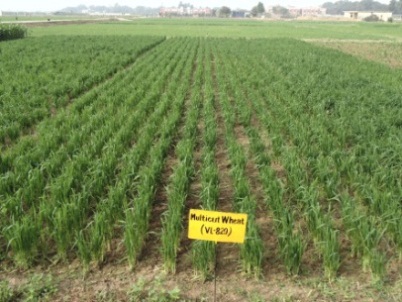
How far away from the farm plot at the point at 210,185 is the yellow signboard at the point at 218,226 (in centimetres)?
73

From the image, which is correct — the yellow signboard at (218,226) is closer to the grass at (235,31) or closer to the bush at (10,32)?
the bush at (10,32)

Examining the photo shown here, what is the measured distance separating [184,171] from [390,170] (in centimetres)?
297

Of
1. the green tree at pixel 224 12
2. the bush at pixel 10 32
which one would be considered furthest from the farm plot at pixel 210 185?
the green tree at pixel 224 12

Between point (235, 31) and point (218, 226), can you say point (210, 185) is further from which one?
point (235, 31)

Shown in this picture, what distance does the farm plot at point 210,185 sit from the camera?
414cm

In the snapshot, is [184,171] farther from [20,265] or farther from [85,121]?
[85,121]

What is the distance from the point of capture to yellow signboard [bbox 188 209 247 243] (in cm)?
324

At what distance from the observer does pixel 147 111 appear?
33.4 ft

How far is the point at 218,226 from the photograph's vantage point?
3.25 m

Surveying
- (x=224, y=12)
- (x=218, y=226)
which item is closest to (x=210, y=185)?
(x=218, y=226)

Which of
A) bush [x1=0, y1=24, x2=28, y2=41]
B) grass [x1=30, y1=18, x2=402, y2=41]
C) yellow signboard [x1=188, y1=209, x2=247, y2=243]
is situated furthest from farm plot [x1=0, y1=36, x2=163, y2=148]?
grass [x1=30, y1=18, x2=402, y2=41]

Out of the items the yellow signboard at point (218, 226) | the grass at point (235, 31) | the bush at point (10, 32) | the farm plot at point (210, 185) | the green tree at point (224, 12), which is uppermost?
the green tree at point (224, 12)

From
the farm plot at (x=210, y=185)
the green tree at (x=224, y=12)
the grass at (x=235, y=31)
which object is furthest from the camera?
the green tree at (x=224, y=12)

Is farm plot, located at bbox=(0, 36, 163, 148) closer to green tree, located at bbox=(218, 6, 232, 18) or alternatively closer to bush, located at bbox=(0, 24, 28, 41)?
bush, located at bbox=(0, 24, 28, 41)
